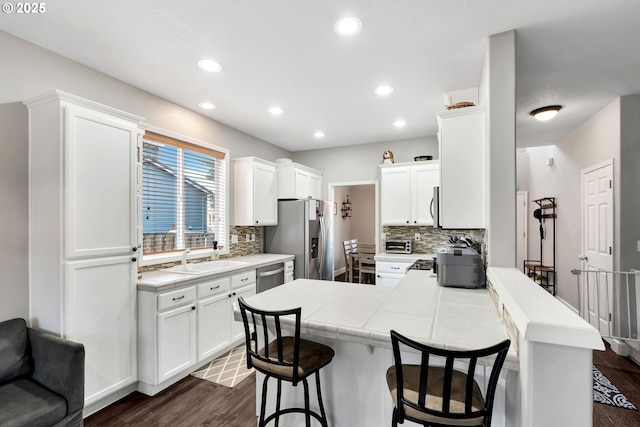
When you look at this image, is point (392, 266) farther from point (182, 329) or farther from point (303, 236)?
point (182, 329)

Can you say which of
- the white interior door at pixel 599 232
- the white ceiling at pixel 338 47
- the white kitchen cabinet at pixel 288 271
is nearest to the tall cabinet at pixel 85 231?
the white ceiling at pixel 338 47

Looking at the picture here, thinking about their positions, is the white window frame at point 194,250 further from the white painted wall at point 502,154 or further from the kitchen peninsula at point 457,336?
the white painted wall at point 502,154

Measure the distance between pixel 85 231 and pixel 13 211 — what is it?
474mm

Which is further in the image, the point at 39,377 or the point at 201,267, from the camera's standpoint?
the point at 201,267

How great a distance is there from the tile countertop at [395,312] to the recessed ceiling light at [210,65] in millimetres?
1871

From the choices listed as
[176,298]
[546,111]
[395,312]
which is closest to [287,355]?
[395,312]

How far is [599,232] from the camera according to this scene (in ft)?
11.5

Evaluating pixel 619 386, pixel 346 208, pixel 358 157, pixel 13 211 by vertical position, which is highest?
pixel 358 157

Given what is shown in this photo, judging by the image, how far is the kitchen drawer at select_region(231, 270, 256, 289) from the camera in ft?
10.4

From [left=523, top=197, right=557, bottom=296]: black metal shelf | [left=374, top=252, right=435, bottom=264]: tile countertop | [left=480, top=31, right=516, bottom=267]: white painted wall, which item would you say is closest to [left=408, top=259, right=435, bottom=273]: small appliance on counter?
[left=374, top=252, right=435, bottom=264]: tile countertop

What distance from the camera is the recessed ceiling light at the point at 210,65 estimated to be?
236 centimetres

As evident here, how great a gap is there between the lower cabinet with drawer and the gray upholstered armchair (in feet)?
2.09

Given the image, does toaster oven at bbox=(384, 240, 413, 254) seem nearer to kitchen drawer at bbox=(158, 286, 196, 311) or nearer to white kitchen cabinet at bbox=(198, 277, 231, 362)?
white kitchen cabinet at bbox=(198, 277, 231, 362)

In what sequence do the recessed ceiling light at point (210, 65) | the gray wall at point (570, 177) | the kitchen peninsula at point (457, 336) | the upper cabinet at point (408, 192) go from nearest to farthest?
the kitchen peninsula at point (457, 336) < the recessed ceiling light at point (210, 65) < the gray wall at point (570, 177) < the upper cabinet at point (408, 192)
